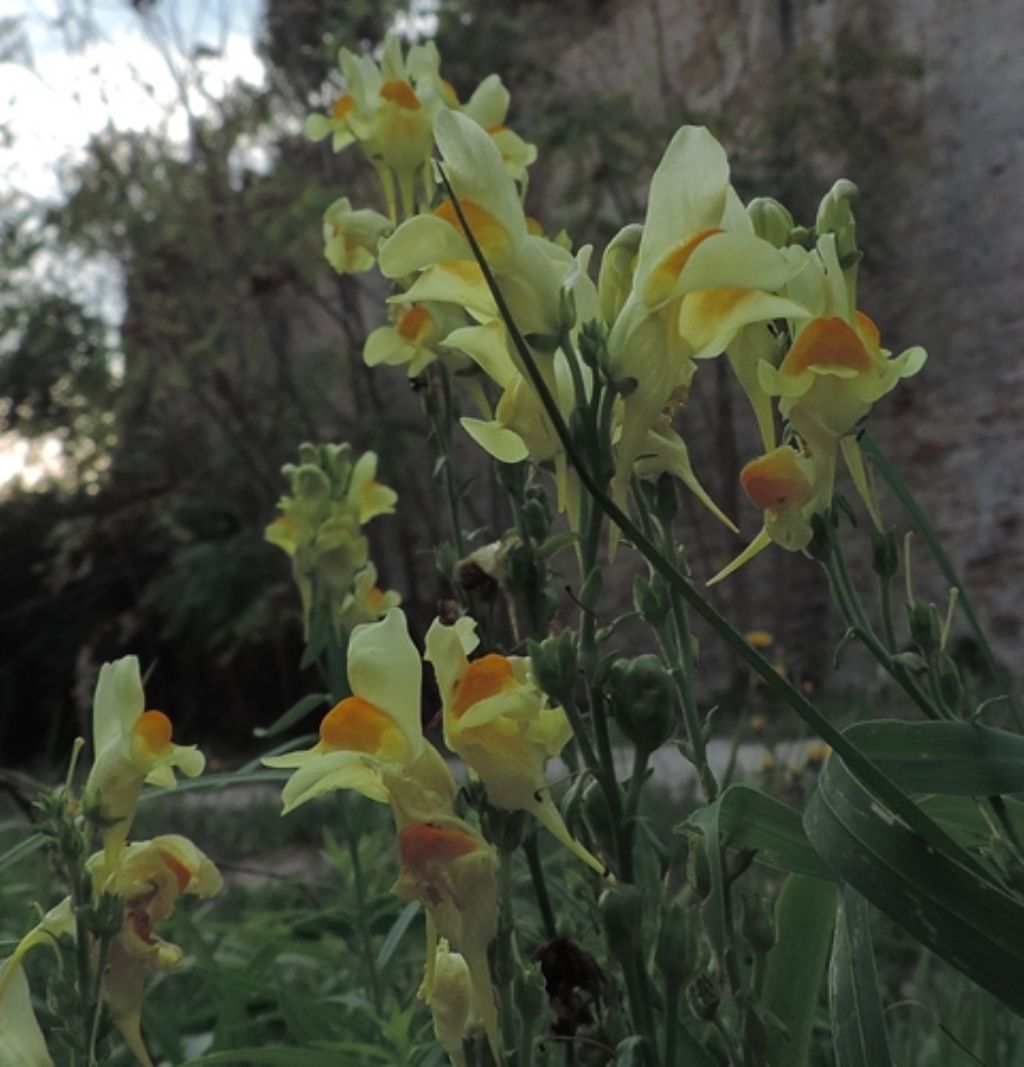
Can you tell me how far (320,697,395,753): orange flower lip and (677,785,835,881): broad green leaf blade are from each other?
121mm

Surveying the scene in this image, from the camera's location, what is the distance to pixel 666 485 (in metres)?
0.60

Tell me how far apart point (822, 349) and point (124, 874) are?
1.29 feet

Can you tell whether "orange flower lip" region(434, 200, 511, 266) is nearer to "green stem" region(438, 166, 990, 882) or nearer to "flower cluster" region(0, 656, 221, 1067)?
"green stem" region(438, 166, 990, 882)

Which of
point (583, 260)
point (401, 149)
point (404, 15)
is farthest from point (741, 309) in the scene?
point (404, 15)

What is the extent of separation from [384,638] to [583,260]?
0.17m

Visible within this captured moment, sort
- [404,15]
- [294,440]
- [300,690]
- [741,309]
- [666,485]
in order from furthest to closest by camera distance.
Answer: [300,690]
[294,440]
[404,15]
[666,485]
[741,309]

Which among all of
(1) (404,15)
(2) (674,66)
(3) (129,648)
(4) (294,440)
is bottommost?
(3) (129,648)

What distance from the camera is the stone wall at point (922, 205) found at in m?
4.92

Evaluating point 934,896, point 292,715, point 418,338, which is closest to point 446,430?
point 418,338

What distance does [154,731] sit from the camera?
2.11ft

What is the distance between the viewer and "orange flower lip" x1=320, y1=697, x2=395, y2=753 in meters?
0.48

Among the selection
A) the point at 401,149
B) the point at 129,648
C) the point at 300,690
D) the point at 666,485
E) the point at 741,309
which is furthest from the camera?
the point at 129,648

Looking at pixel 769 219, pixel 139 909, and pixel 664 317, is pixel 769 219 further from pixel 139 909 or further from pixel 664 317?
pixel 139 909

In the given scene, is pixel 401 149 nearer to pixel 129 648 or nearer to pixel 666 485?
pixel 666 485
